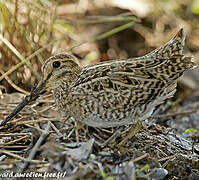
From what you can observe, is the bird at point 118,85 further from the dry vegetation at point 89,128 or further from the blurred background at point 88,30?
the blurred background at point 88,30

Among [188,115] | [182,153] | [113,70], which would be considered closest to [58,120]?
[113,70]

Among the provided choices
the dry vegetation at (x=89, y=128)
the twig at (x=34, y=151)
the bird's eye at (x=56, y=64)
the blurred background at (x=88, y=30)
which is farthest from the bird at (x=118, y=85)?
the blurred background at (x=88, y=30)

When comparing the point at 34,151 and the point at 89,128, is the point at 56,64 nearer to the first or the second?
the point at 89,128

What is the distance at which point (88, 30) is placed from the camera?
740 cm

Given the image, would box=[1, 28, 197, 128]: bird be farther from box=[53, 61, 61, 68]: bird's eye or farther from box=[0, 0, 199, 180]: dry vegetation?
box=[0, 0, 199, 180]: dry vegetation

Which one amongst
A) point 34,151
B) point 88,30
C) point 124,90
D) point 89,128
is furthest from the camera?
point 88,30

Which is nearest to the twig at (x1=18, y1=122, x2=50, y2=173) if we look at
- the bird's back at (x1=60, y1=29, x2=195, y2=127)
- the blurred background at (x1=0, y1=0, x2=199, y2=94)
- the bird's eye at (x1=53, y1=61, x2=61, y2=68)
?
the bird's back at (x1=60, y1=29, x2=195, y2=127)

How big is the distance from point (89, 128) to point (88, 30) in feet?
12.3

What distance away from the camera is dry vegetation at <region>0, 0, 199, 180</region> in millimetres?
3223

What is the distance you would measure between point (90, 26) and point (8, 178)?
15.5 ft

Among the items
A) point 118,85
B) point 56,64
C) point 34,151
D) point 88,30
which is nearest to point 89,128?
point 118,85

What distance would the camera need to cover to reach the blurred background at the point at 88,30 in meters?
4.96

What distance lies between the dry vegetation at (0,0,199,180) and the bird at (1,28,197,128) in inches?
8.7

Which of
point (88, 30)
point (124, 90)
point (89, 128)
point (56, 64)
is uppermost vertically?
point (56, 64)
